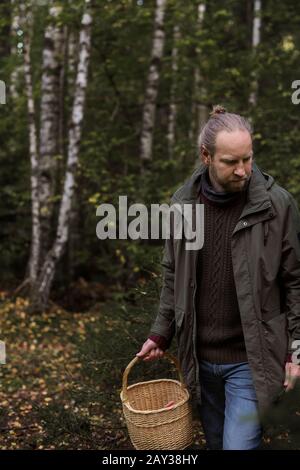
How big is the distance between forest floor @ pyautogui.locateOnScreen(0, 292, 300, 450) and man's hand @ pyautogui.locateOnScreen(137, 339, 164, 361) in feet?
2.93

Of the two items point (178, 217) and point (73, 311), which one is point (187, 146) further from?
point (178, 217)

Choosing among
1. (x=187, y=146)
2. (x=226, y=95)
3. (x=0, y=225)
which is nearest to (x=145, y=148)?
(x=187, y=146)

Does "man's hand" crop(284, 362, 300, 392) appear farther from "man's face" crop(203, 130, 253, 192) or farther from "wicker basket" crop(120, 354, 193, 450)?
"man's face" crop(203, 130, 253, 192)

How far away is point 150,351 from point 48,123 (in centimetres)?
720

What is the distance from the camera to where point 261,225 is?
A: 10.4ft

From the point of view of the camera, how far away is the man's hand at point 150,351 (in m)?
3.65

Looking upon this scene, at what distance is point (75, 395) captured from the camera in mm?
5641

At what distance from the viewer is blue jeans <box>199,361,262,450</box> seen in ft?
10.2

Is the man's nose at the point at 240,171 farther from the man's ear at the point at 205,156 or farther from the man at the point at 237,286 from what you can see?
the man's ear at the point at 205,156

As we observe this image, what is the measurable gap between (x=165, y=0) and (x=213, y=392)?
815 centimetres

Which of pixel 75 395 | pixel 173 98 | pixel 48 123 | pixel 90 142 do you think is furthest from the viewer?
pixel 173 98

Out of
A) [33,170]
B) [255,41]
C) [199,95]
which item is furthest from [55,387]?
[255,41]
